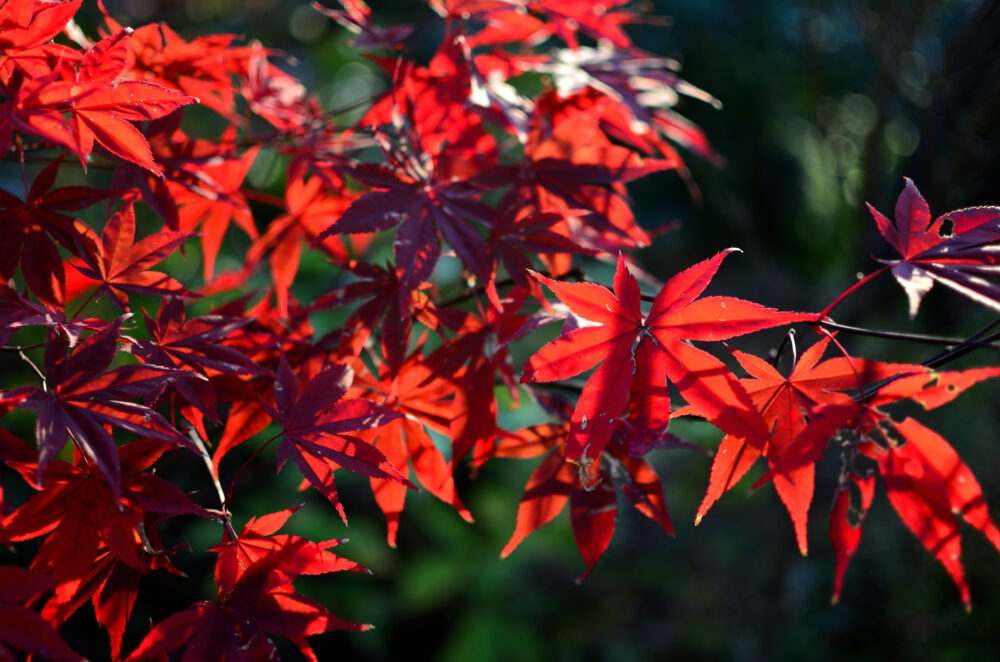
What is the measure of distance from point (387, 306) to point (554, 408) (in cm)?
21

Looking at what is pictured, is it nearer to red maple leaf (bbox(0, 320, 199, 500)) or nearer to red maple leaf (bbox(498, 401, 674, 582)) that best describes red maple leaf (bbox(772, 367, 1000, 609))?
red maple leaf (bbox(498, 401, 674, 582))

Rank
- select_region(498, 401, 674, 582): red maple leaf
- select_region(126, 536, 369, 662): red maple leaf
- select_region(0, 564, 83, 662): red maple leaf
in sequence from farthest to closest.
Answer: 1. select_region(498, 401, 674, 582): red maple leaf
2. select_region(126, 536, 369, 662): red maple leaf
3. select_region(0, 564, 83, 662): red maple leaf

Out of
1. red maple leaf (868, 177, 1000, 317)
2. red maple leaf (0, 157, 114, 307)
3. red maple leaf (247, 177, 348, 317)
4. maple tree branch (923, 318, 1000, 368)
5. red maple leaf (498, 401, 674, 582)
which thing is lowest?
red maple leaf (498, 401, 674, 582)

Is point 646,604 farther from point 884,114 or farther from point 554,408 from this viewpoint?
point 554,408

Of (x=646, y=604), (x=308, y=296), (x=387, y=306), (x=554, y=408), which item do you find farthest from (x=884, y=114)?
(x=308, y=296)

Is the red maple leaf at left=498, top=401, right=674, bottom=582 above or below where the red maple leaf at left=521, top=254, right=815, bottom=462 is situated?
below

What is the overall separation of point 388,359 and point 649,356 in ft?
0.85

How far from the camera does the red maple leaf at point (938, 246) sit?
51cm

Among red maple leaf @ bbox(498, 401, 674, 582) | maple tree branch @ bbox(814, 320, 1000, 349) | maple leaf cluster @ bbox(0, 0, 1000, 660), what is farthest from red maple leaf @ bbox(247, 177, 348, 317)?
maple tree branch @ bbox(814, 320, 1000, 349)

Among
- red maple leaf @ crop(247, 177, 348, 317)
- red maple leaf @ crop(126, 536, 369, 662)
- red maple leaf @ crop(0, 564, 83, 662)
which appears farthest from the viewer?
red maple leaf @ crop(247, 177, 348, 317)

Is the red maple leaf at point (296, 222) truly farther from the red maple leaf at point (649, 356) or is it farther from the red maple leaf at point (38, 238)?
the red maple leaf at point (649, 356)

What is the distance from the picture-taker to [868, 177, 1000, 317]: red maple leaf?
0.51m

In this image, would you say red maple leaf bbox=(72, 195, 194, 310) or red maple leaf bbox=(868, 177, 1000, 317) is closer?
red maple leaf bbox=(868, 177, 1000, 317)

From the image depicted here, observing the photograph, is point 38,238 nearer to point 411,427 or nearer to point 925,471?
point 411,427
